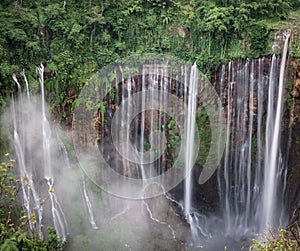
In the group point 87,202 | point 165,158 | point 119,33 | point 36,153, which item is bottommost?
point 87,202

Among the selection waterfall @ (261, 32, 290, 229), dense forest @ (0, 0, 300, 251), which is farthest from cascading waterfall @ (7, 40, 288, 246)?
dense forest @ (0, 0, 300, 251)

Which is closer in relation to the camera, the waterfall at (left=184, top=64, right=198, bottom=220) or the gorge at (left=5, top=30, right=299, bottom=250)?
the gorge at (left=5, top=30, right=299, bottom=250)

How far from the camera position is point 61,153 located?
12.7 meters

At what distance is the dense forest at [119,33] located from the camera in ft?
40.3

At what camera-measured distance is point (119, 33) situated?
532 inches

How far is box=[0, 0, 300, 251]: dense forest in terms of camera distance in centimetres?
1228

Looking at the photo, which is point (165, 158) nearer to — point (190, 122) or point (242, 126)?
point (190, 122)

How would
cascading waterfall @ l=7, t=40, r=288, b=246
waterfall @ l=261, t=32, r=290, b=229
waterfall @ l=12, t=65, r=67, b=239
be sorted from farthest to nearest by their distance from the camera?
cascading waterfall @ l=7, t=40, r=288, b=246, waterfall @ l=261, t=32, r=290, b=229, waterfall @ l=12, t=65, r=67, b=239

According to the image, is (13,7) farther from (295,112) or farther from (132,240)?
(295,112)

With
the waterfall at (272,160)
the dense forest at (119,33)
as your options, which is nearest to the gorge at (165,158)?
the waterfall at (272,160)

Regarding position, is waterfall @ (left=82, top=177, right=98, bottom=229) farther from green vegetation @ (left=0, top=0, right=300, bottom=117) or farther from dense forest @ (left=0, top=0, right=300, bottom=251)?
green vegetation @ (left=0, top=0, right=300, bottom=117)

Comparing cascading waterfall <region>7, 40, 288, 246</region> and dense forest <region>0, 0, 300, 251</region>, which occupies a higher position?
dense forest <region>0, 0, 300, 251</region>

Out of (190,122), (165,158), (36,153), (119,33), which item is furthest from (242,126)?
(36,153)

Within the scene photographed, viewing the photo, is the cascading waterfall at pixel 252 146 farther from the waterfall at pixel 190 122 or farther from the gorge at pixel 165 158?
the waterfall at pixel 190 122
